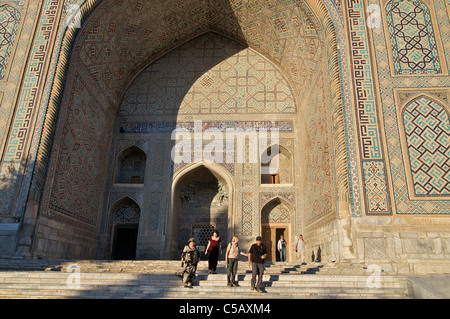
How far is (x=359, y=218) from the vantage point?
6.19m

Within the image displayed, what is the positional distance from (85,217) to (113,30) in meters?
4.49

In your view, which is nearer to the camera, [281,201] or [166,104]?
[281,201]

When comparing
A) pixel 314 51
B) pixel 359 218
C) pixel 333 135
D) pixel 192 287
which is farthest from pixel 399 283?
pixel 314 51

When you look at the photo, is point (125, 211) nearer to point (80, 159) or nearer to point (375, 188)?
point (80, 159)

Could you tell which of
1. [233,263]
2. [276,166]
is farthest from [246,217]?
[233,263]

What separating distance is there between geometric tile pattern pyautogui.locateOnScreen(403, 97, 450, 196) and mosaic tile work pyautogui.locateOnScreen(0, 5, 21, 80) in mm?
7937

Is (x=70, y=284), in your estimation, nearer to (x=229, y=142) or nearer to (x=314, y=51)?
(x=229, y=142)

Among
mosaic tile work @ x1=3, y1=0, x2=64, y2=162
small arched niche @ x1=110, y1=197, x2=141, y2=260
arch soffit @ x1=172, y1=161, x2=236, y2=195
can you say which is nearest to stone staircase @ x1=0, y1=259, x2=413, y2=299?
mosaic tile work @ x1=3, y1=0, x2=64, y2=162

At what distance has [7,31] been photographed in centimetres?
796

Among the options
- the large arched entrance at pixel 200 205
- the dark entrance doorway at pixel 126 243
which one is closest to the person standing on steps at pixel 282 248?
the large arched entrance at pixel 200 205

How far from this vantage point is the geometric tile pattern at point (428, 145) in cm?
633

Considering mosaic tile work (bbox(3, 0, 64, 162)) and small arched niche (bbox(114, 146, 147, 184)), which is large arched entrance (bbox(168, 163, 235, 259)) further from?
mosaic tile work (bbox(3, 0, 64, 162))

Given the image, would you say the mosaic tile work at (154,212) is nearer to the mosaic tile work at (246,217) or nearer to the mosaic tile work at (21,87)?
the mosaic tile work at (246,217)

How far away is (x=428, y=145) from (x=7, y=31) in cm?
871
